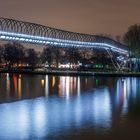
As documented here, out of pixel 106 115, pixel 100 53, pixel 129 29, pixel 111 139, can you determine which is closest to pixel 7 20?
pixel 129 29

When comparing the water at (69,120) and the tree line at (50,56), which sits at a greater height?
the tree line at (50,56)

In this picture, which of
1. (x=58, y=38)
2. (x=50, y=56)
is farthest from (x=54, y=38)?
(x=50, y=56)

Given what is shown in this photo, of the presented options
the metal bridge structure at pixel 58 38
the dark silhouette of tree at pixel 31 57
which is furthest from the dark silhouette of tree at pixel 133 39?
the dark silhouette of tree at pixel 31 57

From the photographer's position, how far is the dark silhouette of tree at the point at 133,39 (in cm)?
12112

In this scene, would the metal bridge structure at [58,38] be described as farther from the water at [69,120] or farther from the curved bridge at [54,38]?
the water at [69,120]

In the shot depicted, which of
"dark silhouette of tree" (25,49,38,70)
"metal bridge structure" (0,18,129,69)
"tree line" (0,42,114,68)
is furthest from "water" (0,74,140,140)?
"dark silhouette of tree" (25,49,38,70)

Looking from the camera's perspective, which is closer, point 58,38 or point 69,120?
point 69,120

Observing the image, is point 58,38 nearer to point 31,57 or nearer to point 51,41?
point 51,41

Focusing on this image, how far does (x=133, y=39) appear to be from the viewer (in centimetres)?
12131

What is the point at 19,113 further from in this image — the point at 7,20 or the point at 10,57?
the point at 10,57

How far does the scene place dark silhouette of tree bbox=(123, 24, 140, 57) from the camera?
4769 inches

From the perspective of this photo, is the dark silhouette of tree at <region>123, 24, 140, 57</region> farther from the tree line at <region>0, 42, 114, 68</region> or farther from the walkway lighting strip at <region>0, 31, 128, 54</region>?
the tree line at <region>0, 42, 114, 68</region>

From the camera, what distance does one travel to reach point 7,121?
2447 cm

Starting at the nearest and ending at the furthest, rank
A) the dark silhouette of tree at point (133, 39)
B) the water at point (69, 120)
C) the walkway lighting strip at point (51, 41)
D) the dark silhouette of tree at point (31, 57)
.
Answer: the water at point (69, 120) → the walkway lighting strip at point (51, 41) → the dark silhouette of tree at point (133, 39) → the dark silhouette of tree at point (31, 57)
